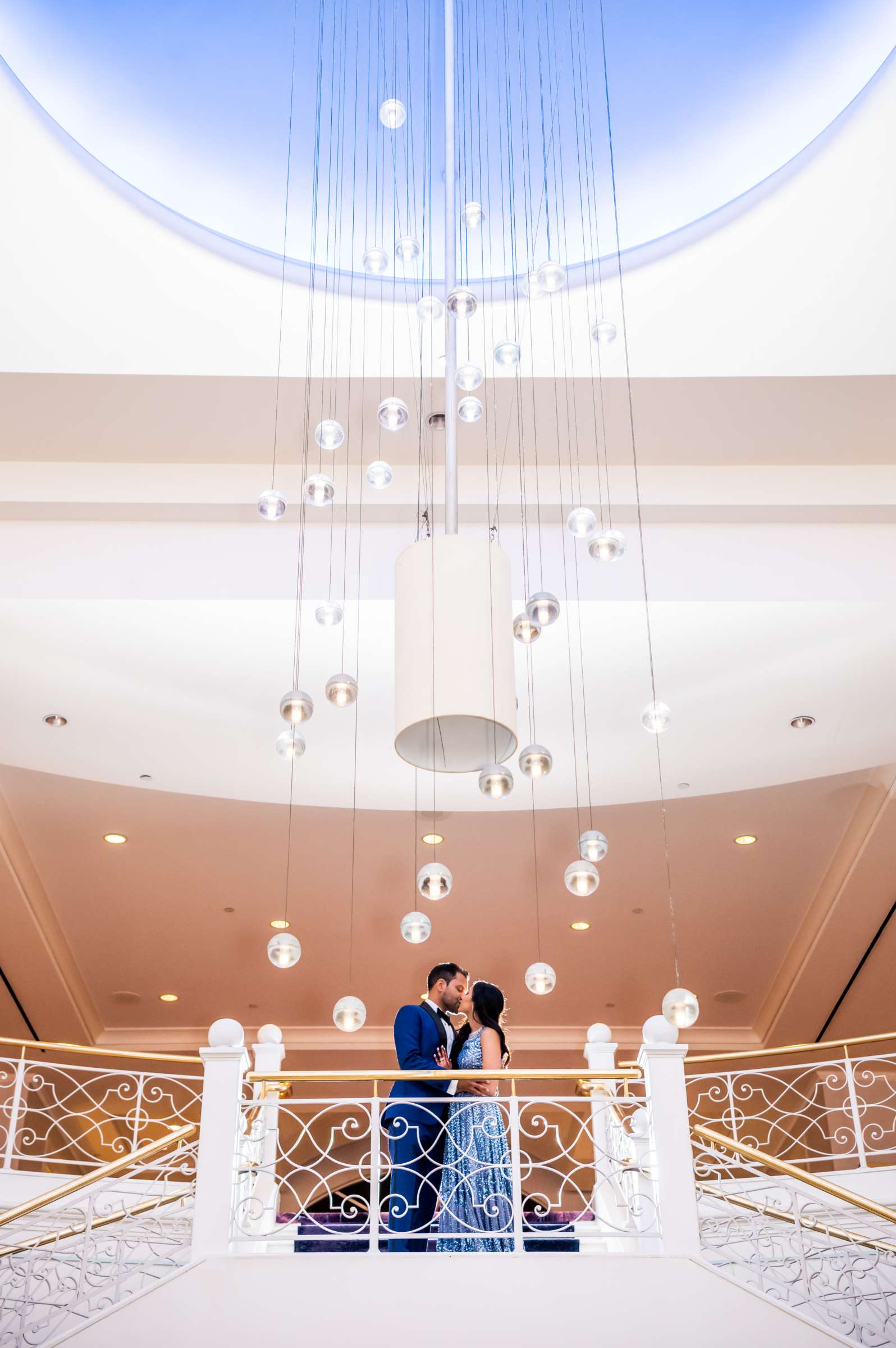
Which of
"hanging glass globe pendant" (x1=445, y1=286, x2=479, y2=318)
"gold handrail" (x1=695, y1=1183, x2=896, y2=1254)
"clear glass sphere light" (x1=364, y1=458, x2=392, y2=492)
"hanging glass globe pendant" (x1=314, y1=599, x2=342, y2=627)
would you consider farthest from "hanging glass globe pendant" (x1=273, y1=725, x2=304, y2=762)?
"gold handrail" (x1=695, y1=1183, x2=896, y2=1254)

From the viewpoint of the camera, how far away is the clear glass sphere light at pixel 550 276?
5.23m

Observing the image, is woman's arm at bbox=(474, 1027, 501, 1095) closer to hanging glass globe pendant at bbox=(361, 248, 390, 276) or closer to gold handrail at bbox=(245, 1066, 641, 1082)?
gold handrail at bbox=(245, 1066, 641, 1082)

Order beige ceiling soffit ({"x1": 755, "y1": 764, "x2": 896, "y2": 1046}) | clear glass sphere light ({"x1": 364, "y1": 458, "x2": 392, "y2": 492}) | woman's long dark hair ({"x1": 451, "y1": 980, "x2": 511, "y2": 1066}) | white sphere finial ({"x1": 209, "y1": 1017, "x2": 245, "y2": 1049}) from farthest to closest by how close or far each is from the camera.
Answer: beige ceiling soffit ({"x1": 755, "y1": 764, "x2": 896, "y2": 1046}) → woman's long dark hair ({"x1": 451, "y1": 980, "x2": 511, "y2": 1066}) → white sphere finial ({"x1": 209, "y1": 1017, "x2": 245, "y2": 1049}) → clear glass sphere light ({"x1": 364, "y1": 458, "x2": 392, "y2": 492})

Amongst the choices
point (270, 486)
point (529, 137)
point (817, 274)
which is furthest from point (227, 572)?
point (817, 274)

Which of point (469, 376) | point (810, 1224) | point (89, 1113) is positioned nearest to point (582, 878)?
point (469, 376)

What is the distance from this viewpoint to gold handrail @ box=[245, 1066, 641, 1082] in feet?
18.3

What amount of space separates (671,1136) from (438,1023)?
121 centimetres

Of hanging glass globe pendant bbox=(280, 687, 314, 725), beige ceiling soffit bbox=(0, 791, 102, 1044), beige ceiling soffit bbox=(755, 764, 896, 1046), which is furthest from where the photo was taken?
beige ceiling soffit bbox=(0, 791, 102, 1044)

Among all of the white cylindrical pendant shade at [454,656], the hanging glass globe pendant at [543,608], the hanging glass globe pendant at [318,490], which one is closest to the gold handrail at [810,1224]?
the white cylindrical pendant shade at [454,656]

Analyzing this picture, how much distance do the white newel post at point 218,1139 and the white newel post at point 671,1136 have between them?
6.20 feet

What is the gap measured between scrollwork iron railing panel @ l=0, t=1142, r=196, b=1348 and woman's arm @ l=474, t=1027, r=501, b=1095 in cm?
145

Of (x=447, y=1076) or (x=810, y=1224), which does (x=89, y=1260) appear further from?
(x=810, y=1224)

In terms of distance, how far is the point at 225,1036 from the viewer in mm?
5801

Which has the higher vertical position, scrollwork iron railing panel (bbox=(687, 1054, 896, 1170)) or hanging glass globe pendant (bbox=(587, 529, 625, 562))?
hanging glass globe pendant (bbox=(587, 529, 625, 562))
